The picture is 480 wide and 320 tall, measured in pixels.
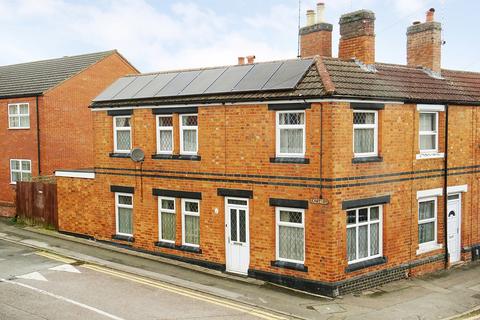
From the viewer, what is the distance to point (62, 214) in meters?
21.6

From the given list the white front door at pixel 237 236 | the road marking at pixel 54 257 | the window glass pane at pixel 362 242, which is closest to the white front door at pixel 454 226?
the window glass pane at pixel 362 242

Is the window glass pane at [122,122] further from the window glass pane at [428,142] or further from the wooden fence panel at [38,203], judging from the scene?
the window glass pane at [428,142]

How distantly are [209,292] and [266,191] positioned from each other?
3.32 meters

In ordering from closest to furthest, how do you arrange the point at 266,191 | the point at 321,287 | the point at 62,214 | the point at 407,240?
A: the point at 321,287 < the point at 266,191 < the point at 407,240 < the point at 62,214

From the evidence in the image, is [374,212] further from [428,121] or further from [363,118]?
[428,121]

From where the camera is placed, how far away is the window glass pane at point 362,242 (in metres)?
15.3

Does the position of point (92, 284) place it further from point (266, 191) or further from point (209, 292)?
point (266, 191)

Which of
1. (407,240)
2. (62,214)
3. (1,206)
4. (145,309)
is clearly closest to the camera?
(145,309)

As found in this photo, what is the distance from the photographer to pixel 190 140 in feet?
57.4

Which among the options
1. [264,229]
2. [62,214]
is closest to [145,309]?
[264,229]

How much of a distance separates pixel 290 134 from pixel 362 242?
150 inches

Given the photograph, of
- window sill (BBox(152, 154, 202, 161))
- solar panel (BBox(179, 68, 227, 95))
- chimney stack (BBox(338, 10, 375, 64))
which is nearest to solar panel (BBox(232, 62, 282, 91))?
solar panel (BBox(179, 68, 227, 95))

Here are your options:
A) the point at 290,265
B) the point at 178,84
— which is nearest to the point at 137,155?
the point at 178,84

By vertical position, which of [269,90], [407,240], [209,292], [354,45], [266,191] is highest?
[354,45]
